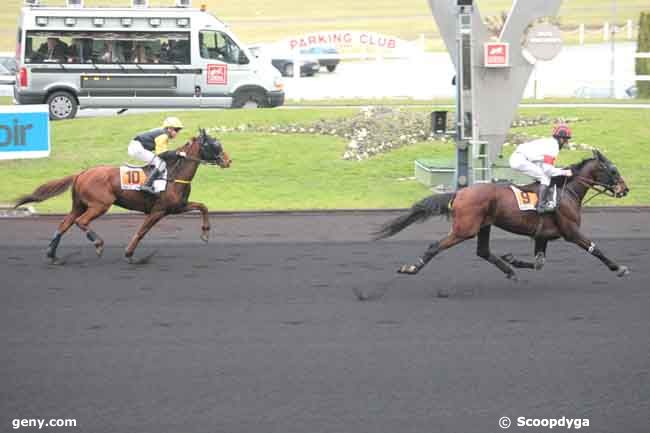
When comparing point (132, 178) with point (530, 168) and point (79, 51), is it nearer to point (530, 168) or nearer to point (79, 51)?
point (530, 168)

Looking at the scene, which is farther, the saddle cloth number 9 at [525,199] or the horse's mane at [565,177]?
the horse's mane at [565,177]

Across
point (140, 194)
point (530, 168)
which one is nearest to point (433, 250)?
point (530, 168)

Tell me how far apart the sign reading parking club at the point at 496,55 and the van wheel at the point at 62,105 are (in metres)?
12.3

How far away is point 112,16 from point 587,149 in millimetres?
12090

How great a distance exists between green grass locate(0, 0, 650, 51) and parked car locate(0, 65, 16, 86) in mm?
14966

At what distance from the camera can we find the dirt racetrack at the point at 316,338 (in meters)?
7.91

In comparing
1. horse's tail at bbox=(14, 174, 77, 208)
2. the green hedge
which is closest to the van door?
the green hedge

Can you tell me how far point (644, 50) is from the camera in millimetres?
32125

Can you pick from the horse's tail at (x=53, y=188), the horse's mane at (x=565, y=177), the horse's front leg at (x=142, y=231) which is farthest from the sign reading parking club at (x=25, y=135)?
the horse's mane at (x=565, y=177)

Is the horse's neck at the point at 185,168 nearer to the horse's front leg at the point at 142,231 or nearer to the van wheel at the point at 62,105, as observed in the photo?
the horse's front leg at the point at 142,231

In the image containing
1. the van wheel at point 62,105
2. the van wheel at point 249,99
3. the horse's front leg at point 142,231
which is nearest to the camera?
the horse's front leg at point 142,231

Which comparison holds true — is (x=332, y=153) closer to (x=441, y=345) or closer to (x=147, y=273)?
(x=147, y=273)

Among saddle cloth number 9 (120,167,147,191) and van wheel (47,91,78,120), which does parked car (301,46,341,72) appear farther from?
saddle cloth number 9 (120,167,147,191)

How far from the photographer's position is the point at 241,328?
10461 mm
